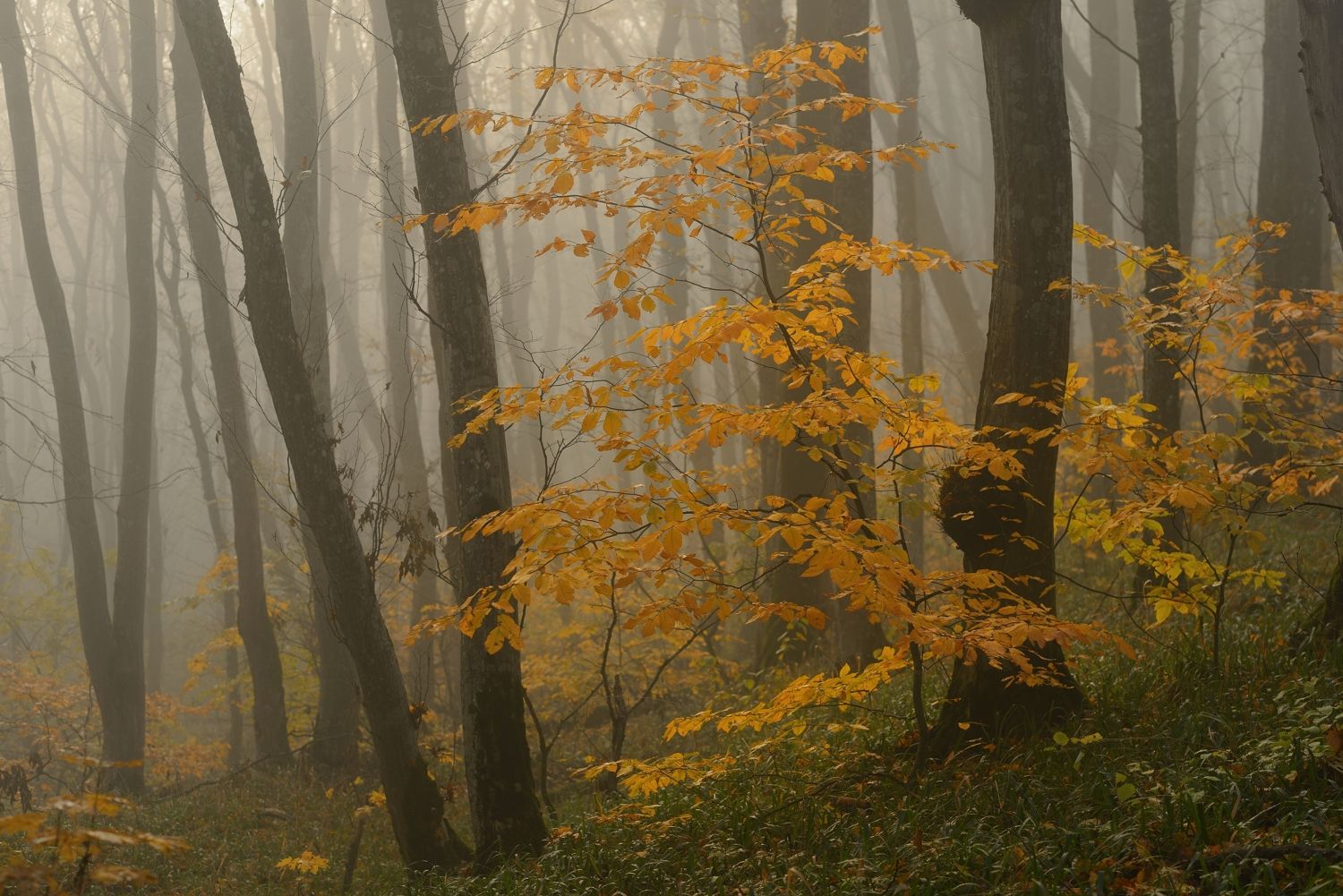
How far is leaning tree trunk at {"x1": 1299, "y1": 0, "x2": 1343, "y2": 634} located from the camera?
175 inches

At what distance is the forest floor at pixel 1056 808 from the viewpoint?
346cm

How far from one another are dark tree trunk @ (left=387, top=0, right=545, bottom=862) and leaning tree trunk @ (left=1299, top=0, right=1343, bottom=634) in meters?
4.25

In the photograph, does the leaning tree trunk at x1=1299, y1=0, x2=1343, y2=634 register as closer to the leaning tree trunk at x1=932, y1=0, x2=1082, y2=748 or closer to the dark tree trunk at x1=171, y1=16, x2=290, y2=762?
the leaning tree trunk at x1=932, y1=0, x2=1082, y2=748

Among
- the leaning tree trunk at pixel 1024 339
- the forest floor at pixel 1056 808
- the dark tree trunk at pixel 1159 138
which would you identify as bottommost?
the forest floor at pixel 1056 808

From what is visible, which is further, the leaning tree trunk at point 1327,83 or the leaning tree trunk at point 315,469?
the leaning tree trunk at point 315,469

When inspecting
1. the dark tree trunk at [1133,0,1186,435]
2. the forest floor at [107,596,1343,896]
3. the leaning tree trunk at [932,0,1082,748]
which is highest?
the dark tree trunk at [1133,0,1186,435]

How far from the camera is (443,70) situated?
6016mm

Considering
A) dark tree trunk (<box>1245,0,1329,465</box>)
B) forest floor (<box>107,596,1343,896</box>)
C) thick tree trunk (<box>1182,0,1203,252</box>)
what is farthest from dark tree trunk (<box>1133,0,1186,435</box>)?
thick tree trunk (<box>1182,0,1203,252</box>)

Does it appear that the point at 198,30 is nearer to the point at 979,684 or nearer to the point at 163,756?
the point at 979,684

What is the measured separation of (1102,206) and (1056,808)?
1422 centimetres

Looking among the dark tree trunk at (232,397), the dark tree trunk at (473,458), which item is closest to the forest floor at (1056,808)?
the dark tree trunk at (473,458)

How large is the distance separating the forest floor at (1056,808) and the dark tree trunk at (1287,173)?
6599 mm

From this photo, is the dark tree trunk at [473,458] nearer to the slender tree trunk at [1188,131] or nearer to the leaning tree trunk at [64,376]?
the leaning tree trunk at [64,376]

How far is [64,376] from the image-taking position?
12.9m
